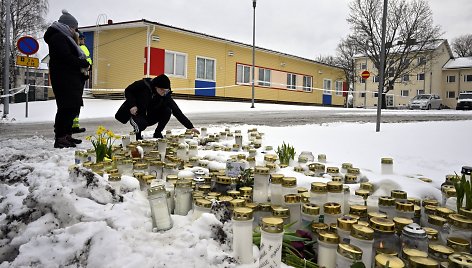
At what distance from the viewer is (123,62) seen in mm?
20250

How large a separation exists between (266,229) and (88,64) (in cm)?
403

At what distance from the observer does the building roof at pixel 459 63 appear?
158 ft

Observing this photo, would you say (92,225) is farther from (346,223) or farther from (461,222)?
(461,222)

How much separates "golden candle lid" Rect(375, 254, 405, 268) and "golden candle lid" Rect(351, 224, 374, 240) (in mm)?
104

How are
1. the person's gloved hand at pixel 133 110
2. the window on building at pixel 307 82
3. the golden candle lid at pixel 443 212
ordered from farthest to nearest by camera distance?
the window on building at pixel 307 82 → the person's gloved hand at pixel 133 110 → the golden candle lid at pixel 443 212

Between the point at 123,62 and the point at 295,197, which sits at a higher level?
the point at 123,62

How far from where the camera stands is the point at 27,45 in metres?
10.9

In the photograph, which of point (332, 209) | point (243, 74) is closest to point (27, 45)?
point (332, 209)

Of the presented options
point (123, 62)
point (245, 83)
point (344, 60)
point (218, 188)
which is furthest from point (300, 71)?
point (218, 188)

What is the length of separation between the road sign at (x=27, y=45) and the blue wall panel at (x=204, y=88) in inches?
436

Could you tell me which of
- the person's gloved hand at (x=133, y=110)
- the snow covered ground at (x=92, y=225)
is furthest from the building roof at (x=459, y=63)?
the snow covered ground at (x=92, y=225)

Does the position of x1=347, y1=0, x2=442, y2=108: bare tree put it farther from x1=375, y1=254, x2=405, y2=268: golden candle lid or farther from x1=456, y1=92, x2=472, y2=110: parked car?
x1=375, y1=254, x2=405, y2=268: golden candle lid

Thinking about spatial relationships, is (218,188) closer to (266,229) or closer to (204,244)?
(204,244)

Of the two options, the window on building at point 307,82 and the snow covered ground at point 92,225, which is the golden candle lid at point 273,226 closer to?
the snow covered ground at point 92,225
